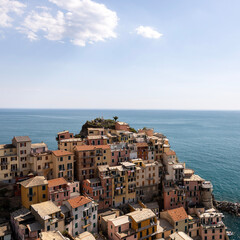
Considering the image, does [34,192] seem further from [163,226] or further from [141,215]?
[163,226]

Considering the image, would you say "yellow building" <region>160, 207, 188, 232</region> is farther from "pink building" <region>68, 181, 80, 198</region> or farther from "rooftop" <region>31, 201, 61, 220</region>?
"rooftop" <region>31, 201, 61, 220</region>

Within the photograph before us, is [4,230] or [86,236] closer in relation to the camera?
[4,230]

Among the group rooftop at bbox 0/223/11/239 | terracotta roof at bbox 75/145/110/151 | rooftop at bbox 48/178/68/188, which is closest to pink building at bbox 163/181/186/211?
terracotta roof at bbox 75/145/110/151

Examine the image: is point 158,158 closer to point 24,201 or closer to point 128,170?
point 128,170

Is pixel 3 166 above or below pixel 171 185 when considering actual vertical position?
above

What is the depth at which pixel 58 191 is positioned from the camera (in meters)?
49.4

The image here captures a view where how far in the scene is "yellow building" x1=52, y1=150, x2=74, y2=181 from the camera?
56.1 metres

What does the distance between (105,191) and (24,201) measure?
64.7 feet

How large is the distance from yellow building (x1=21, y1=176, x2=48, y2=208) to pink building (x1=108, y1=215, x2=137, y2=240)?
55.1 feet

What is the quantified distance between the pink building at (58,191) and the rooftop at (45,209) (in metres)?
2.57

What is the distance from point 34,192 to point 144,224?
26.2 m

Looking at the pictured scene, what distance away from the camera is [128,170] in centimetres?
5841

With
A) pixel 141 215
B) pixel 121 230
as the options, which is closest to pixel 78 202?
pixel 121 230

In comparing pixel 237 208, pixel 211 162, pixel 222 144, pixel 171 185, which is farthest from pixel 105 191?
pixel 222 144
